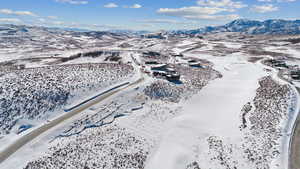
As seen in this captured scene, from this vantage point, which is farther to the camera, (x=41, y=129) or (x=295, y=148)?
(x=41, y=129)

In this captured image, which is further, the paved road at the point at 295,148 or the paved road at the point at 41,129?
the paved road at the point at 41,129

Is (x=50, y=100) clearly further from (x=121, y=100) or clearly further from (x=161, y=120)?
(x=161, y=120)

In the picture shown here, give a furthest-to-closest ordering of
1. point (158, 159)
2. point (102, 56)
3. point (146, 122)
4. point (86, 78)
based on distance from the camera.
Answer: point (102, 56) < point (86, 78) < point (146, 122) < point (158, 159)

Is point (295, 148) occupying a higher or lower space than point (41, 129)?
lower

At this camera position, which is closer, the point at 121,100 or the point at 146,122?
the point at 146,122

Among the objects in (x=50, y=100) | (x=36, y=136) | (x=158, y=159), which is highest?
(x=50, y=100)

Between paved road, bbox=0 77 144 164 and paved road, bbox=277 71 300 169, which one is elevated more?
paved road, bbox=0 77 144 164

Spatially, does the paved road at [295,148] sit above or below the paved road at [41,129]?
below

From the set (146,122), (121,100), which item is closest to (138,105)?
(121,100)

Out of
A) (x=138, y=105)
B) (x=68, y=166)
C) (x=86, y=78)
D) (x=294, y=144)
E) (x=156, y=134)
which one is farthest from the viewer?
(x=86, y=78)

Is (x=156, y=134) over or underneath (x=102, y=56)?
underneath

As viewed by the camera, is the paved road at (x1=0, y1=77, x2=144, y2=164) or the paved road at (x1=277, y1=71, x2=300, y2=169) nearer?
the paved road at (x1=277, y1=71, x2=300, y2=169)
